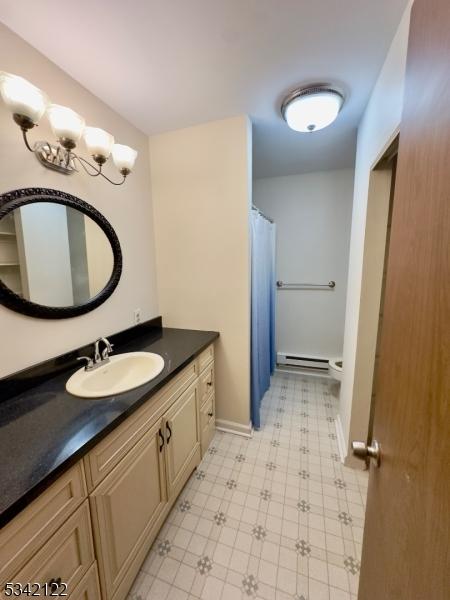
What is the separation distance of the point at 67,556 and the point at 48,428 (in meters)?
0.38

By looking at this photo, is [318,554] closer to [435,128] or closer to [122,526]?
[122,526]

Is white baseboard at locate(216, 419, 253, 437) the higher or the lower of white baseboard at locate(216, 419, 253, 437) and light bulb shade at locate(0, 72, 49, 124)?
the lower

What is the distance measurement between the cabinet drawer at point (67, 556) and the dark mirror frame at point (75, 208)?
815 mm

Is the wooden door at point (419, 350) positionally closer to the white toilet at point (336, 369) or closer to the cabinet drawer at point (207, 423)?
the cabinet drawer at point (207, 423)

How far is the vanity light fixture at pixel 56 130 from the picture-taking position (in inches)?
32.9

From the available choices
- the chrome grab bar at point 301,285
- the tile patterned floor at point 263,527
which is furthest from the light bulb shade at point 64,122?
the chrome grab bar at point 301,285

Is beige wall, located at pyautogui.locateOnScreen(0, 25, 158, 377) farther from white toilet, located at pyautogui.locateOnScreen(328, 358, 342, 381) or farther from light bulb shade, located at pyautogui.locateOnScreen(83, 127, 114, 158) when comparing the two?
white toilet, located at pyautogui.locateOnScreen(328, 358, 342, 381)

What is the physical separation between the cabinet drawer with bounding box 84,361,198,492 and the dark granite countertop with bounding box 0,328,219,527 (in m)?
0.05

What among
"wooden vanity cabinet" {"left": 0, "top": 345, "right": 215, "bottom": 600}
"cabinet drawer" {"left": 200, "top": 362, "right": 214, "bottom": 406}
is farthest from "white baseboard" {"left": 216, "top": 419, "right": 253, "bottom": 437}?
"wooden vanity cabinet" {"left": 0, "top": 345, "right": 215, "bottom": 600}

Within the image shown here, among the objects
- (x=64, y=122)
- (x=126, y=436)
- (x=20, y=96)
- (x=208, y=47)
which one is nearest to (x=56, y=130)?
(x=64, y=122)

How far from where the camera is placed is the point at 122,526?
0.95 metres

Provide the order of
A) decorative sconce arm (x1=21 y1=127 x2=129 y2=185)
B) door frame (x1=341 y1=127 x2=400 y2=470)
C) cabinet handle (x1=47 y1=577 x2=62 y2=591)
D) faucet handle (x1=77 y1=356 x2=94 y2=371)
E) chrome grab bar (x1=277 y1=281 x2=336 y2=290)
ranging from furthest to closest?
chrome grab bar (x1=277 y1=281 x2=336 y2=290) < door frame (x1=341 y1=127 x2=400 y2=470) < faucet handle (x1=77 y1=356 x2=94 y2=371) < decorative sconce arm (x1=21 y1=127 x2=129 y2=185) < cabinet handle (x1=47 y1=577 x2=62 y2=591)

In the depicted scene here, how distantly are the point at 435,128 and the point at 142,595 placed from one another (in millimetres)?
1845

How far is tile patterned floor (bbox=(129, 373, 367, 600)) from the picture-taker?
1.06 meters
